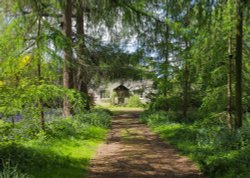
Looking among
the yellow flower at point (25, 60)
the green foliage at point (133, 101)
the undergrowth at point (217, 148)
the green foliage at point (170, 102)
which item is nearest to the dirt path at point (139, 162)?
the undergrowth at point (217, 148)

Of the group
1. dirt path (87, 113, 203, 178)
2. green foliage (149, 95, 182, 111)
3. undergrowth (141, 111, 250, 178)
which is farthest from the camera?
green foliage (149, 95, 182, 111)

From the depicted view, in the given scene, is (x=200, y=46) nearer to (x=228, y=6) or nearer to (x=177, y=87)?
(x=228, y=6)

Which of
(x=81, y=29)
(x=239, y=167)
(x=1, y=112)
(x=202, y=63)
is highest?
(x=81, y=29)

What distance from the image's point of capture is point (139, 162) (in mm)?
9945

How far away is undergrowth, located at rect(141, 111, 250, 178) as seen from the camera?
7.88 meters

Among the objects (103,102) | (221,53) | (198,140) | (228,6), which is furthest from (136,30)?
(103,102)

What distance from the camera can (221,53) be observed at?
1377cm

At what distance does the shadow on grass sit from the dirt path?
392mm

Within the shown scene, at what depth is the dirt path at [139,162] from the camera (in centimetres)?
855

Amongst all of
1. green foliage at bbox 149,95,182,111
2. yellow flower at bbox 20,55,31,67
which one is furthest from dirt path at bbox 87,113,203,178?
green foliage at bbox 149,95,182,111

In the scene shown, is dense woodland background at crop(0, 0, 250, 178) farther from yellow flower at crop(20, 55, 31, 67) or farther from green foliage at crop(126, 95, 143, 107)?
green foliage at crop(126, 95, 143, 107)

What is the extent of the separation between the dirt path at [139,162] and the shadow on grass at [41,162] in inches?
15.4

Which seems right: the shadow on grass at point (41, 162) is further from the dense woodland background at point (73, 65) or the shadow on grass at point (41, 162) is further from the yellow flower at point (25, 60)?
the yellow flower at point (25, 60)

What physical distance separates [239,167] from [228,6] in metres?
3.31
